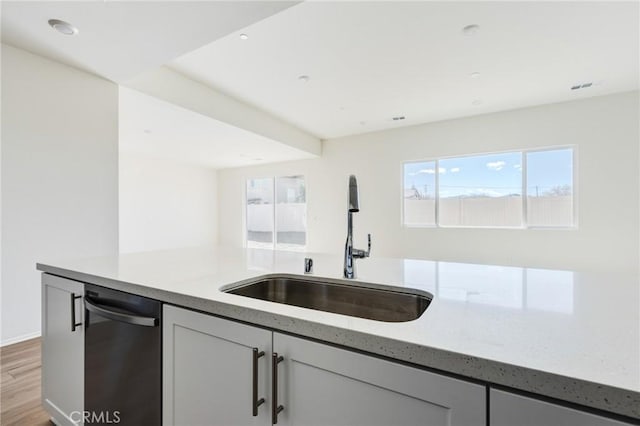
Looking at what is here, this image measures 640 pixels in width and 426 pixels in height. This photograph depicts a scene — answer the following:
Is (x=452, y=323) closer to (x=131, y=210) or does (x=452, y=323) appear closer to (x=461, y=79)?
(x=461, y=79)

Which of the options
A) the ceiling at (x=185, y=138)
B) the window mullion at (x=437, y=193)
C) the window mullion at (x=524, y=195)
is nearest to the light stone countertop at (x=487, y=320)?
the ceiling at (x=185, y=138)

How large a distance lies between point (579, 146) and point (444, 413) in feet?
18.2

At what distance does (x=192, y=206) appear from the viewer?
25.7 ft

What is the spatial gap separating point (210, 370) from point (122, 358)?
47 centimetres

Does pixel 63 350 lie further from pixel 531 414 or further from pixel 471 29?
pixel 471 29

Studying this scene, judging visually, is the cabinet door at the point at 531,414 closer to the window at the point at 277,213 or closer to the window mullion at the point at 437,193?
the window mullion at the point at 437,193

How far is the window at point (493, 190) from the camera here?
15.4 feet

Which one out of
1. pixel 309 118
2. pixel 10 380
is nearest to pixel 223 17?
pixel 10 380

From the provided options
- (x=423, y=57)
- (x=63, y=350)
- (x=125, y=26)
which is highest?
(x=423, y=57)

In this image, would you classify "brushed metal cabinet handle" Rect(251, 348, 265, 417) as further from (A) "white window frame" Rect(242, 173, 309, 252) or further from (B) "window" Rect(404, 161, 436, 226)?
(A) "white window frame" Rect(242, 173, 309, 252)

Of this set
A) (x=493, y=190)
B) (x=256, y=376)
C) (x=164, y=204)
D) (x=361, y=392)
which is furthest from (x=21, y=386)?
(x=493, y=190)

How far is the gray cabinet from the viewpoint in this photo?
0.58m

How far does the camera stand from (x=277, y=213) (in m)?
7.64

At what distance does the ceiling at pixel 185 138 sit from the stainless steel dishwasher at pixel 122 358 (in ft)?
10.4
